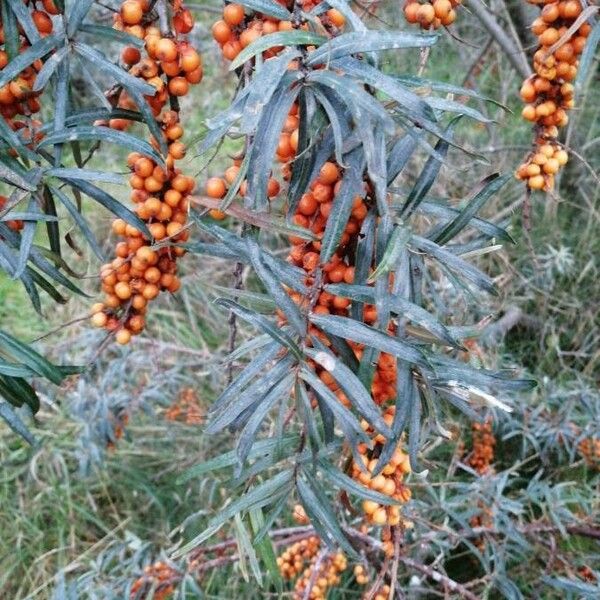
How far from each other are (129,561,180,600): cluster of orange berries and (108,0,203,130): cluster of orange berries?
0.81m

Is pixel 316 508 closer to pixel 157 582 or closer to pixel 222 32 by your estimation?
pixel 222 32

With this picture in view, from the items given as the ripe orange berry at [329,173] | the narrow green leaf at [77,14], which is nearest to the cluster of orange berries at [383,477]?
the ripe orange berry at [329,173]

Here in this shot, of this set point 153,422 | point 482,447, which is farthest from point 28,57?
point 153,422

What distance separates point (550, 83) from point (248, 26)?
0.35 metres

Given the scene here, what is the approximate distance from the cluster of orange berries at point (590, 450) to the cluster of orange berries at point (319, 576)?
743 millimetres

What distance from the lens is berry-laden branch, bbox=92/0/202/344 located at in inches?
23.9

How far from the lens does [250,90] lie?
46 cm

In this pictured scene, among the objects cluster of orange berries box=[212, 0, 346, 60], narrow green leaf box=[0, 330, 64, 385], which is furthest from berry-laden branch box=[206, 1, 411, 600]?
narrow green leaf box=[0, 330, 64, 385]

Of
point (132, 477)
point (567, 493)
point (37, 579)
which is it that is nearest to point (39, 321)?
point (132, 477)

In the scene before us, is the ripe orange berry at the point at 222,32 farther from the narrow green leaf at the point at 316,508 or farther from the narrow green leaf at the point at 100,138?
the narrow green leaf at the point at 316,508

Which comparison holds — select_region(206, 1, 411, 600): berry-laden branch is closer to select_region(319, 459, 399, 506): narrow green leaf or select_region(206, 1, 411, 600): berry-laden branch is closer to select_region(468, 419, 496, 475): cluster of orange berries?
select_region(319, 459, 399, 506): narrow green leaf

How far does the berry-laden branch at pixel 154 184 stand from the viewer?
0.61 m

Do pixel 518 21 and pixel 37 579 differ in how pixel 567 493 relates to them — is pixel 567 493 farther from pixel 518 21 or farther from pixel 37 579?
pixel 37 579

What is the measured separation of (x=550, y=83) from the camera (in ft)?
2.37
